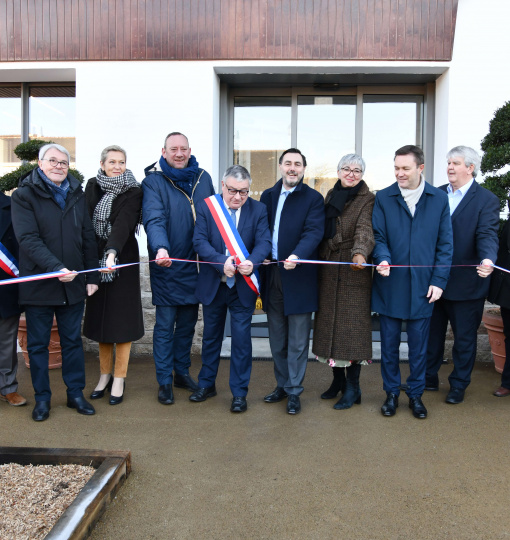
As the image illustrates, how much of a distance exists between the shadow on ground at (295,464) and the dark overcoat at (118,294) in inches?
23.5

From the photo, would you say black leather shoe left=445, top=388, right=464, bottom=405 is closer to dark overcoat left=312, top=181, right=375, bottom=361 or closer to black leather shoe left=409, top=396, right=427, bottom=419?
black leather shoe left=409, top=396, right=427, bottom=419

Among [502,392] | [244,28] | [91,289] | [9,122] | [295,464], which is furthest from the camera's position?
[9,122]

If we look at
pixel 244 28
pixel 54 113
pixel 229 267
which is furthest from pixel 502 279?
Result: pixel 54 113

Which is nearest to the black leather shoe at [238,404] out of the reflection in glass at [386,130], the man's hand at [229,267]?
the man's hand at [229,267]

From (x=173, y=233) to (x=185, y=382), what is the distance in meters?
1.34

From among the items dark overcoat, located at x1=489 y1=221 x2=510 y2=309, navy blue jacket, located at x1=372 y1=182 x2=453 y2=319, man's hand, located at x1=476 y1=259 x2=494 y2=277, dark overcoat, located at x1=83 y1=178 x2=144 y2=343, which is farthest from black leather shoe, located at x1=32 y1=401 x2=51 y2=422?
dark overcoat, located at x1=489 y1=221 x2=510 y2=309

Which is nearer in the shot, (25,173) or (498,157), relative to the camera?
(498,157)

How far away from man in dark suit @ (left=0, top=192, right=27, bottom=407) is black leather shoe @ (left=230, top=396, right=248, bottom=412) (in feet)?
5.54

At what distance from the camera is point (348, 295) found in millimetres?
4211

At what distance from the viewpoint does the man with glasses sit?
12.9 feet

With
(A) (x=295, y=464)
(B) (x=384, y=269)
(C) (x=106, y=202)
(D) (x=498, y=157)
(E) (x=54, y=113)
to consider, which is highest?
(E) (x=54, y=113)

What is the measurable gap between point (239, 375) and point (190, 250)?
3.60ft

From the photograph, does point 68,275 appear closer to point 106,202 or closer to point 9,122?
point 106,202

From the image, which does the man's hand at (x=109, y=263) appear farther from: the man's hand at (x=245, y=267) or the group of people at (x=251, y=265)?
the man's hand at (x=245, y=267)
